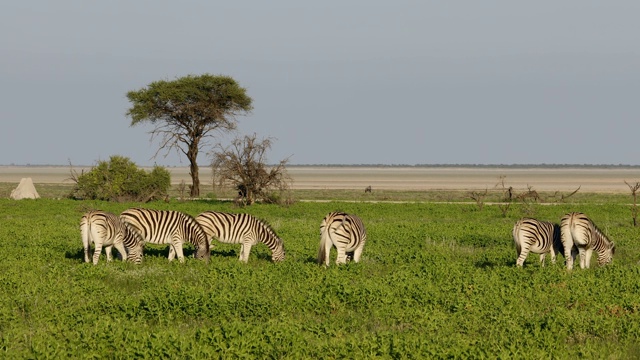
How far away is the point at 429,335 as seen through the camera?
476 inches

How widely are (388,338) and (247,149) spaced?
35.1 metres

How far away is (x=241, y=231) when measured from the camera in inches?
808

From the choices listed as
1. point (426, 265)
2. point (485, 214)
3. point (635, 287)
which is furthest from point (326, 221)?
point (485, 214)

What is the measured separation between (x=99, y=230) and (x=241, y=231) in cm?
341

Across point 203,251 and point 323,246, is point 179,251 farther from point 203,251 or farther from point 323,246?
point 323,246

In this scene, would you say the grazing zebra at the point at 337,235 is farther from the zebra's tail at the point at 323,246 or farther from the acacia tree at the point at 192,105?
the acacia tree at the point at 192,105

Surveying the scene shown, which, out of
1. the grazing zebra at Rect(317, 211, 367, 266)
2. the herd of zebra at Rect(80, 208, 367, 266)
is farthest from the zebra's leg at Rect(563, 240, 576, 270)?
the grazing zebra at Rect(317, 211, 367, 266)

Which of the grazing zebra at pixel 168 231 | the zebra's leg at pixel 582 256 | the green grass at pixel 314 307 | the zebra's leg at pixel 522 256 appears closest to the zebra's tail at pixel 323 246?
the green grass at pixel 314 307

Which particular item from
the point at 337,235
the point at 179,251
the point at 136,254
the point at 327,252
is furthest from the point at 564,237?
the point at 136,254

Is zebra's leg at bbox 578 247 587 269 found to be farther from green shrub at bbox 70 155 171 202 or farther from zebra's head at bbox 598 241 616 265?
green shrub at bbox 70 155 171 202

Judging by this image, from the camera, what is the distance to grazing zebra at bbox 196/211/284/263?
2052 cm

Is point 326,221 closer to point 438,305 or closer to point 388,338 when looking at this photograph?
point 438,305

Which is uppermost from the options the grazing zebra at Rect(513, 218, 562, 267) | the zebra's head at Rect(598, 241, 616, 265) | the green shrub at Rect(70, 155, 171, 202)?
the green shrub at Rect(70, 155, 171, 202)

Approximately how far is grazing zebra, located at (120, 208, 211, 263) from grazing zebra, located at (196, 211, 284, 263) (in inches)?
14.4
